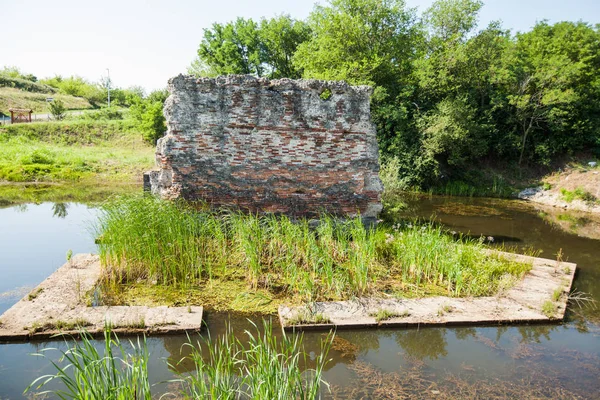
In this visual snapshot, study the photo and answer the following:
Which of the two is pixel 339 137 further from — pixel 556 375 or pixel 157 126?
pixel 157 126

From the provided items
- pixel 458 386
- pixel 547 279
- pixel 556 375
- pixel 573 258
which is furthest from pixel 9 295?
pixel 573 258

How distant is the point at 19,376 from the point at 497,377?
16.0ft

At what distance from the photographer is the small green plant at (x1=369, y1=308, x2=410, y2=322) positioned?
17.3ft

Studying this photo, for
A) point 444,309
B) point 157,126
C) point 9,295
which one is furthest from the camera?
point 157,126

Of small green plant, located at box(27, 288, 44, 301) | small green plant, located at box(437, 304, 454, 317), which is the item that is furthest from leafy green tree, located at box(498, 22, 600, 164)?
A: small green plant, located at box(27, 288, 44, 301)

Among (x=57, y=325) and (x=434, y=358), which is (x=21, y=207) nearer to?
(x=57, y=325)

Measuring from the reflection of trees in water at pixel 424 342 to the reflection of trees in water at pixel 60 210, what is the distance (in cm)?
1040

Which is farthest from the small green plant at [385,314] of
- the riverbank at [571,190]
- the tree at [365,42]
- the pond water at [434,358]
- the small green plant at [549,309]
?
the tree at [365,42]

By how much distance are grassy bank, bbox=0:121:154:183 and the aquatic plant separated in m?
13.3

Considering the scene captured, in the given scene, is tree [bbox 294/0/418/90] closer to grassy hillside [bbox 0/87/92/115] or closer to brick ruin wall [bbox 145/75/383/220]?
brick ruin wall [bbox 145/75/383/220]

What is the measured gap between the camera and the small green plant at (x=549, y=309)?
18.4 feet

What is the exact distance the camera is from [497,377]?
4.27 m

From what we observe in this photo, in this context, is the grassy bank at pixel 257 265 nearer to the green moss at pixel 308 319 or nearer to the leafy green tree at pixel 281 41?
the green moss at pixel 308 319

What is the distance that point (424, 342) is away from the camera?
4.95m
